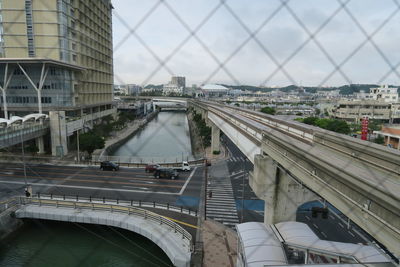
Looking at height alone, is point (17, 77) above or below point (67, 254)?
above

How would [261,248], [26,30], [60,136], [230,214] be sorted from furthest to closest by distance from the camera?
[60,136]
[26,30]
[230,214]
[261,248]

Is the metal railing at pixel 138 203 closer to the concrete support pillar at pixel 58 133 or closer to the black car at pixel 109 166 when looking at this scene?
the black car at pixel 109 166

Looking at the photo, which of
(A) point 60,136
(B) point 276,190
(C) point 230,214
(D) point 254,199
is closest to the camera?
(B) point 276,190

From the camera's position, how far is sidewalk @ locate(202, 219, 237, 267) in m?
3.10

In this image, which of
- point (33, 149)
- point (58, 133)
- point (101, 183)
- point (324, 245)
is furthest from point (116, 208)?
point (33, 149)

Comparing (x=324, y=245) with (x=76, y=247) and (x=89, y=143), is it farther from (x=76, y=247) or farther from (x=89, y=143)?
(x=89, y=143)

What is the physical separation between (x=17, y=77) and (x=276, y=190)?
29.4ft

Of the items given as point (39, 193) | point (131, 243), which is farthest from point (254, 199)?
point (39, 193)

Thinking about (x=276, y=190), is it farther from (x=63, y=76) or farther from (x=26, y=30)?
(x=63, y=76)

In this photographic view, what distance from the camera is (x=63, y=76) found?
838 cm

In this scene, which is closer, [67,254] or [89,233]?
[67,254]

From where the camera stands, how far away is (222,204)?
16.6ft

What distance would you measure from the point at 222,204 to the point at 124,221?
195 cm

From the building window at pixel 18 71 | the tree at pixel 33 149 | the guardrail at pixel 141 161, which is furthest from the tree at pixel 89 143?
the building window at pixel 18 71
